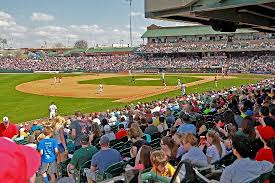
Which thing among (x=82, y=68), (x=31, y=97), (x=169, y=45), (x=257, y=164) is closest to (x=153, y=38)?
(x=169, y=45)

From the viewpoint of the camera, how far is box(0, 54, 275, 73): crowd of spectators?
6956cm

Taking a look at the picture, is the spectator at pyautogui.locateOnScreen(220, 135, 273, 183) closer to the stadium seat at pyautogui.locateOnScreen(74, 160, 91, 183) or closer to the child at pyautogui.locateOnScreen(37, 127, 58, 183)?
the stadium seat at pyautogui.locateOnScreen(74, 160, 91, 183)

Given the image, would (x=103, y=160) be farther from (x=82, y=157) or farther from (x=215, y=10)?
(x=215, y=10)

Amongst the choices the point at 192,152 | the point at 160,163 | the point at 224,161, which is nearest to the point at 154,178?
the point at 160,163

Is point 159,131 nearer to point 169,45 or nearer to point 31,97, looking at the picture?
point 31,97

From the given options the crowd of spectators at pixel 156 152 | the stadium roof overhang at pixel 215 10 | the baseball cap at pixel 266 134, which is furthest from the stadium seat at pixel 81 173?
the stadium roof overhang at pixel 215 10

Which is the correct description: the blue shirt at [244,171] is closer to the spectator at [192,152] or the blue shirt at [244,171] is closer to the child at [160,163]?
the child at [160,163]

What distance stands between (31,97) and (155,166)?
35575mm

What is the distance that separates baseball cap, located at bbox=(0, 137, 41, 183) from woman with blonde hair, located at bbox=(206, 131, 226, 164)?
458cm

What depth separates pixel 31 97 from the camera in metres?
38.7

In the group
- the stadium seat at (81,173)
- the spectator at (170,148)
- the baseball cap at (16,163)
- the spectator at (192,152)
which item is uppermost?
the baseball cap at (16,163)

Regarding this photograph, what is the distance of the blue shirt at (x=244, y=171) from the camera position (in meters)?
4.16

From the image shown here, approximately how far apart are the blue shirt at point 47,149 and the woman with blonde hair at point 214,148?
148 inches

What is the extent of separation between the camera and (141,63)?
83.1 m
